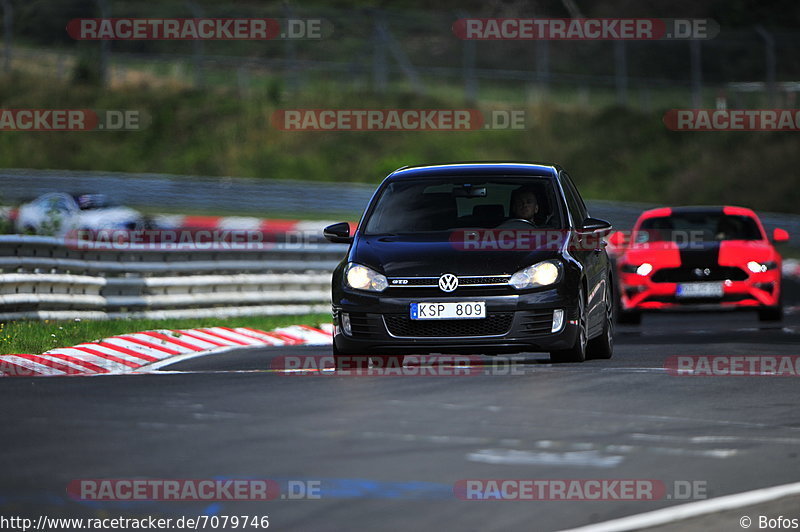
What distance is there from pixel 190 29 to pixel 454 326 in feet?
117

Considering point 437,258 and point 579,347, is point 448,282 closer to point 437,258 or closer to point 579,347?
point 437,258

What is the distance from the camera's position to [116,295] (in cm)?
1844

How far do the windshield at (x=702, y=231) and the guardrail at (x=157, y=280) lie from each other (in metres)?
4.43

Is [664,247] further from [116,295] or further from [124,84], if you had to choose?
[124,84]

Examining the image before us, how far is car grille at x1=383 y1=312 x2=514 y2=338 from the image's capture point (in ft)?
39.7

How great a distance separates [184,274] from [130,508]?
13840mm

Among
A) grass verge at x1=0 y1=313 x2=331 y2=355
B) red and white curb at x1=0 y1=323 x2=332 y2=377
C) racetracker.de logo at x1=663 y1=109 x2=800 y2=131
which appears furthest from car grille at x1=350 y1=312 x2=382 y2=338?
racetracker.de logo at x1=663 y1=109 x2=800 y2=131

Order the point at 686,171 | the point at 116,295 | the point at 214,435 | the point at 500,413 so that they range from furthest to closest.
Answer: the point at 686,171, the point at 116,295, the point at 500,413, the point at 214,435

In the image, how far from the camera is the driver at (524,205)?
1316 centimetres

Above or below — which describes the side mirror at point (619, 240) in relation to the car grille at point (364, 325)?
above

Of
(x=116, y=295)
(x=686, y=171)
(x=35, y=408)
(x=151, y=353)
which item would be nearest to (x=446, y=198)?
(x=151, y=353)

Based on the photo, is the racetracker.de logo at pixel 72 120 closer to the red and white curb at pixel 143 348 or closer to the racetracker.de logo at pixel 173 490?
the red and white curb at pixel 143 348

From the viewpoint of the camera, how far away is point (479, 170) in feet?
44.6

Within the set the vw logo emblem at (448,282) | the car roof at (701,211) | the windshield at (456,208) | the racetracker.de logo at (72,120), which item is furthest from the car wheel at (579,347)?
the racetracker.de logo at (72,120)
